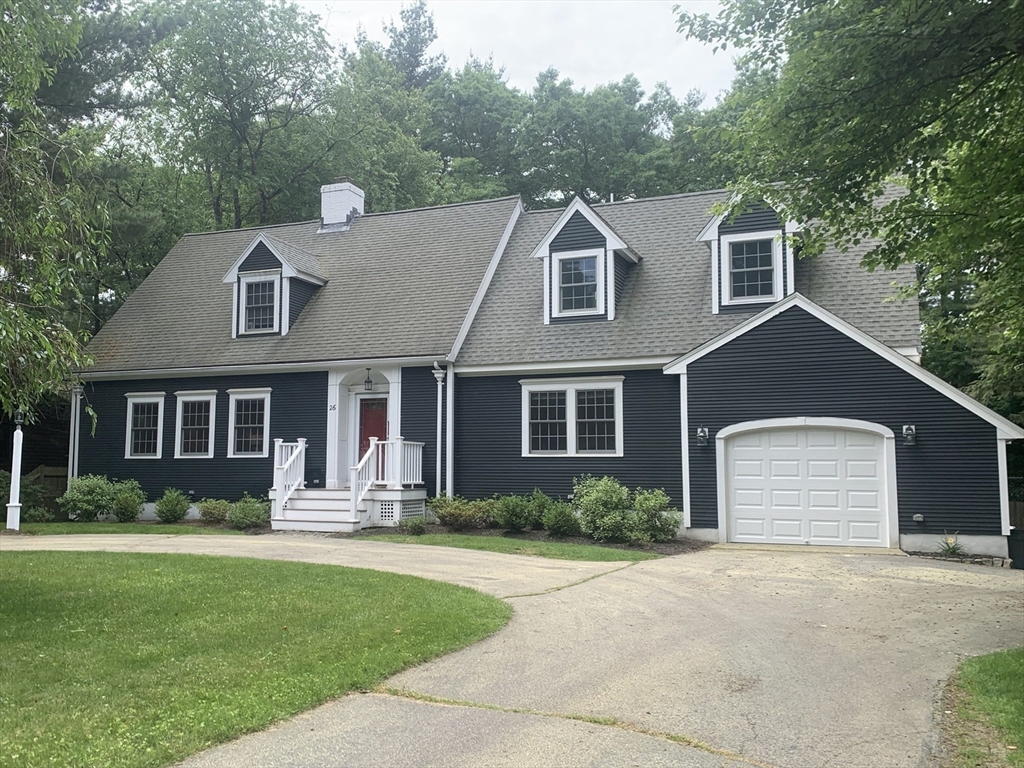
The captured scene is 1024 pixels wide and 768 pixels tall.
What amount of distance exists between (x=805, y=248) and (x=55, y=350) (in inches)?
333

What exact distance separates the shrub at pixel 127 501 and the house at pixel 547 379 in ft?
1.96

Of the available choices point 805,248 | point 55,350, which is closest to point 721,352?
point 805,248

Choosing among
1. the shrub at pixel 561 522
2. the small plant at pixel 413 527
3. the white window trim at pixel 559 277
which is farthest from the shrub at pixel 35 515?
the white window trim at pixel 559 277

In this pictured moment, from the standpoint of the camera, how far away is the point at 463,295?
2000 centimetres

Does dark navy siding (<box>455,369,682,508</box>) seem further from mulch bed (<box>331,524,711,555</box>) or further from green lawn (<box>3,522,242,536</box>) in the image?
green lawn (<box>3,522,242,536</box>)

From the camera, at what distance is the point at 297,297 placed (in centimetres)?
2150

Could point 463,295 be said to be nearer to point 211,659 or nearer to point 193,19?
point 211,659

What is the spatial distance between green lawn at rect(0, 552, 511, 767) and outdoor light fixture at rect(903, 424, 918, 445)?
28.6 ft

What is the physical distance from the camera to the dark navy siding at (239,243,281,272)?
21.3 m

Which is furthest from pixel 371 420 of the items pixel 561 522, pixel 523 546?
pixel 523 546

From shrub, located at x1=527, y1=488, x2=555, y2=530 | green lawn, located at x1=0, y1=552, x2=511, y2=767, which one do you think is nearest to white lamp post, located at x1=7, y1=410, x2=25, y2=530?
green lawn, located at x1=0, y1=552, x2=511, y2=767

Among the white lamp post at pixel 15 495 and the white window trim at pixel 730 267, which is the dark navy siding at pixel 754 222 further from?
the white lamp post at pixel 15 495

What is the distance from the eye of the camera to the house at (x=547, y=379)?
49.5 feet

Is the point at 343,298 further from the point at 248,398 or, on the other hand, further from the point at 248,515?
the point at 248,515
